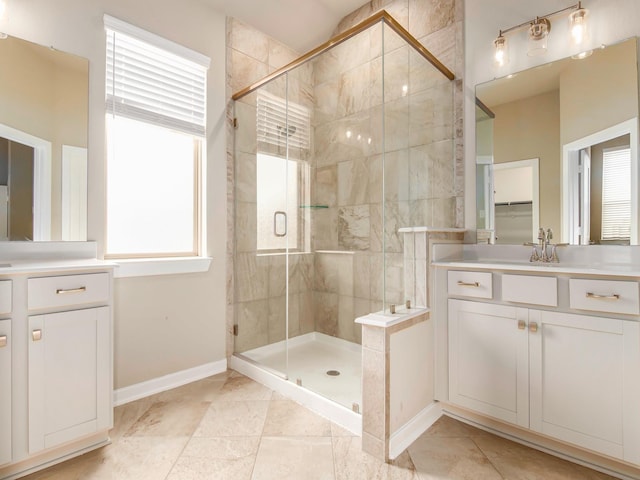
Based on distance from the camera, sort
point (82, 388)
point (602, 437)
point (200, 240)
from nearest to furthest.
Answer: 1. point (602, 437)
2. point (82, 388)
3. point (200, 240)

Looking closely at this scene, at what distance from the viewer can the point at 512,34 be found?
2018 mm

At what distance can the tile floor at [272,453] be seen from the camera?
143cm

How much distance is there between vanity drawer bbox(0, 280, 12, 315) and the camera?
1342 millimetres

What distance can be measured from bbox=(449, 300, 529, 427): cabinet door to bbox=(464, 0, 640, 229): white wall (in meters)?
0.68

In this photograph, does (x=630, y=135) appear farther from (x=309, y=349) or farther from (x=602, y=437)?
(x=309, y=349)

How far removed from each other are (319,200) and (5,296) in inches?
82.2

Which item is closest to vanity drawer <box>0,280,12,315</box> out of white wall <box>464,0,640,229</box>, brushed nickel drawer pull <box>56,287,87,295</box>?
brushed nickel drawer pull <box>56,287,87,295</box>

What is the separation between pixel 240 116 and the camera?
2.66 meters

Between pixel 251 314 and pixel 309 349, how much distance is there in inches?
21.9

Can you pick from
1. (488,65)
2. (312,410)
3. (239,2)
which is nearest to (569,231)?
(488,65)

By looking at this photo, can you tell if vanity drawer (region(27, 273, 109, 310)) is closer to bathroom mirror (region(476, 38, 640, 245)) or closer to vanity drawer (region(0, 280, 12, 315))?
vanity drawer (region(0, 280, 12, 315))

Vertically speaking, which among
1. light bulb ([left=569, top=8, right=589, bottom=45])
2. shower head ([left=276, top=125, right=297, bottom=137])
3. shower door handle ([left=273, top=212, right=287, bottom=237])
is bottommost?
shower door handle ([left=273, top=212, right=287, bottom=237])

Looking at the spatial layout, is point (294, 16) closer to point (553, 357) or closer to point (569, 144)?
point (569, 144)

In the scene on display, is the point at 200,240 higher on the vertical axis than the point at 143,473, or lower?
higher
